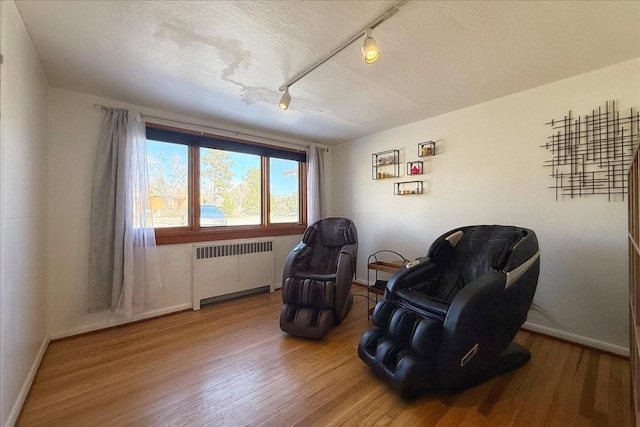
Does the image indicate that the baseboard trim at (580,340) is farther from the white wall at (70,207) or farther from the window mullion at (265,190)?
the white wall at (70,207)

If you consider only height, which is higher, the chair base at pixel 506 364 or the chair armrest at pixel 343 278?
the chair armrest at pixel 343 278

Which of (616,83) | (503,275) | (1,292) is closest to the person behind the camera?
(1,292)

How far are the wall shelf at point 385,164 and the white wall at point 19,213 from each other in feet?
11.2

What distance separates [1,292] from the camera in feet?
Answer: 4.21

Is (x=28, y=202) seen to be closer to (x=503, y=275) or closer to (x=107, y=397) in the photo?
(x=107, y=397)

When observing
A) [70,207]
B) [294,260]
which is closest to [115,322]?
[70,207]

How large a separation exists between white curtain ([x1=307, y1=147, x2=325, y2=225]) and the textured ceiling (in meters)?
1.38

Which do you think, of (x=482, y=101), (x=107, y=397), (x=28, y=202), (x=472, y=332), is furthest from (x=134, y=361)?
(x=482, y=101)

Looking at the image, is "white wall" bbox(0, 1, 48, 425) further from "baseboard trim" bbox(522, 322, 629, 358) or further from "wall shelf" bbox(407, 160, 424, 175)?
"baseboard trim" bbox(522, 322, 629, 358)

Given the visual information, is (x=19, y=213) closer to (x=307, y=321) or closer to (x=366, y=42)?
(x=307, y=321)

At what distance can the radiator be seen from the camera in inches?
123

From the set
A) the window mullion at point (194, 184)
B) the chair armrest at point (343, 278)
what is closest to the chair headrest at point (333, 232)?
the chair armrest at point (343, 278)

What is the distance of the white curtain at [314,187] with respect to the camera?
4.04 meters

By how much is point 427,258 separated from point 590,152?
1.58 metres
